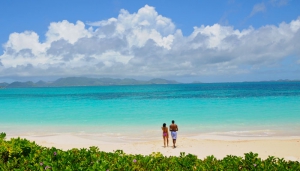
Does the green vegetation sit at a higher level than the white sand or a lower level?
higher

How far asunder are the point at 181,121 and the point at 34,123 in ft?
53.6

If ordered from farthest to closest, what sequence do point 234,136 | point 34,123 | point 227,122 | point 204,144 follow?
point 34,123 → point 227,122 → point 234,136 → point 204,144

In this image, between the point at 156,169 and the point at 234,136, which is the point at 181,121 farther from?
the point at 156,169

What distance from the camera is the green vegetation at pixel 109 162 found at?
19.7 ft

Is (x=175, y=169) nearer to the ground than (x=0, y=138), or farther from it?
nearer to the ground

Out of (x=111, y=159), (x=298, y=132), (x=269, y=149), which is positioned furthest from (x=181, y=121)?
(x=111, y=159)

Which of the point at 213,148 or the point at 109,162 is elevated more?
the point at 109,162

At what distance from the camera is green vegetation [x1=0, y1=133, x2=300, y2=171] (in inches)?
236

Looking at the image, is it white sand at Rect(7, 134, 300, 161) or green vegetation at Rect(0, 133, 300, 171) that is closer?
green vegetation at Rect(0, 133, 300, 171)

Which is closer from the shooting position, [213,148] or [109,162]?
[109,162]

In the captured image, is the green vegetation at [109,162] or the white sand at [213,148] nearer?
the green vegetation at [109,162]

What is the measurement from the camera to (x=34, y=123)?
30516mm

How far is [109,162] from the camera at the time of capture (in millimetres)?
6328

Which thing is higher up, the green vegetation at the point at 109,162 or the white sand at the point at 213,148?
the green vegetation at the point at 109,162
